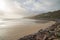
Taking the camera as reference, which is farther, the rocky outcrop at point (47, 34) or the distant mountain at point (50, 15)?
the distant mountain at point (50, 15)

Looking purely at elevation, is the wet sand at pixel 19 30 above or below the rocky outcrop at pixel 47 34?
above

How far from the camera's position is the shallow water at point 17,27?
3082 millimetres

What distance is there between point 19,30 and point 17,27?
0.31 ft

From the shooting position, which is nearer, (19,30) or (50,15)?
(19,30)

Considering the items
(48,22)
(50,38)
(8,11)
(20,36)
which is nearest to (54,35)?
(50,38)

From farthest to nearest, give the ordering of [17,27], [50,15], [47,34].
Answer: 1. [50,15]
2. [17,27]
3. [47,34]

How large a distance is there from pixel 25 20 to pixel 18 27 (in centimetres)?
26

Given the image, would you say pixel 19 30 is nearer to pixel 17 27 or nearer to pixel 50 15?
pixel 17 27

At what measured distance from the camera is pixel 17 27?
10.6 feet

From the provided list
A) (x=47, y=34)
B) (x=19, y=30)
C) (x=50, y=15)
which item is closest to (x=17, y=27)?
(x=19, y=30)

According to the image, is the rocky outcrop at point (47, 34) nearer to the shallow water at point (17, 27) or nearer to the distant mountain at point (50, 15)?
the shallow water at point (17, 27)

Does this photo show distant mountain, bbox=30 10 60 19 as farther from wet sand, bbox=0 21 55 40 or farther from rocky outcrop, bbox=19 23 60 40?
rocky outcrop, bbox=19 23 60 40

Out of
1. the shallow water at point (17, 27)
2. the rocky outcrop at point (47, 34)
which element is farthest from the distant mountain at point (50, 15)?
the rocky outcrop at point (47, 34)

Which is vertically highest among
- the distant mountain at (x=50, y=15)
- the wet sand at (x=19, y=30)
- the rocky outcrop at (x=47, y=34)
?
the distant mountain at (x=50, y=15)
